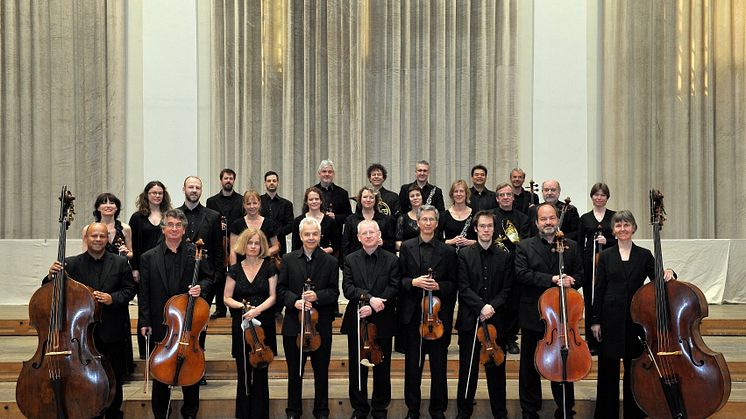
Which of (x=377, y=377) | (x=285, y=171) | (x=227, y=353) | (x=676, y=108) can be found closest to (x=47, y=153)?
(x=285, y=171)

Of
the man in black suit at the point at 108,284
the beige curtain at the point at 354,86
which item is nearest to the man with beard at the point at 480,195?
the beige curtain at the point at 354,86

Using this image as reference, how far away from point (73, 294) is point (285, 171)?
4.31 m

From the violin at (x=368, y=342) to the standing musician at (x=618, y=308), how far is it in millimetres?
1278

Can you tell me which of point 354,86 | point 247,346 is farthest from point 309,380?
point 354,86

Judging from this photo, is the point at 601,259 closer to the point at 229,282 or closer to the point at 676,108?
the point at 229,282

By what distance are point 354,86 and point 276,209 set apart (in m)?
2.41

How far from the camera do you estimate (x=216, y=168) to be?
8.52 meters

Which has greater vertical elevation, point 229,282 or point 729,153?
point 729,153

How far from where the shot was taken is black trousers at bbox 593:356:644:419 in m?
4.89

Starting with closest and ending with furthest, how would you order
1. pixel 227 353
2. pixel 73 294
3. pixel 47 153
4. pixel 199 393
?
pixel 73 294, pixel 199 393, pixel 227 353, pixel 47 153

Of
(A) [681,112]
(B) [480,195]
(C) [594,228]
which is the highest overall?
(A) [681,112]

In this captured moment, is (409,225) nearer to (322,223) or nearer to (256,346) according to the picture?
(322,223)

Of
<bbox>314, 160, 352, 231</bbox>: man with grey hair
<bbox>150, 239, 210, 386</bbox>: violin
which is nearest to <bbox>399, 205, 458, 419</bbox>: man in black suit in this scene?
<bbox>150, 239, 210, 386</bbox>: violin

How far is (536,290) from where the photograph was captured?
4945 mm
